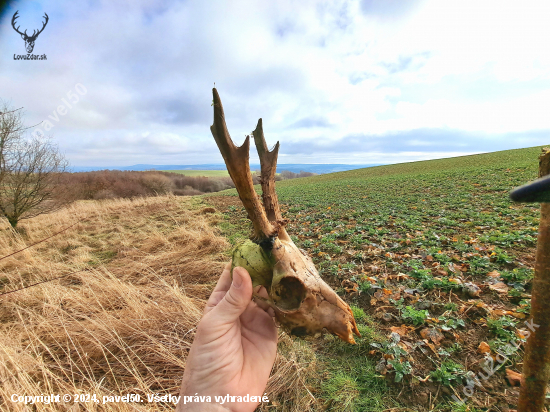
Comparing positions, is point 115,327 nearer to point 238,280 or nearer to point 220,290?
point 220,290

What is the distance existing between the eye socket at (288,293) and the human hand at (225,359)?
0.70ft

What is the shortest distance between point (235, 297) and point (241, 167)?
100cm

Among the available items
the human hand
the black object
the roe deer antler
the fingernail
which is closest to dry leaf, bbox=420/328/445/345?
the roe deer antler

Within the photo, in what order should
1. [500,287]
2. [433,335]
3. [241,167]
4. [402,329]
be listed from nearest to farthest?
[241,167]
[433,335]
[402,329]
[500,287]

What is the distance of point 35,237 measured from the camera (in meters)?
→ 9.07

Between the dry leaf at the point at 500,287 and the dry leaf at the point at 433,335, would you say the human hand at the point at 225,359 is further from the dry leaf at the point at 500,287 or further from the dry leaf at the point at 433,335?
the dry leaf at the point at 500,287

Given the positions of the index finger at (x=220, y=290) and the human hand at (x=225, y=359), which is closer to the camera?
the human hand at (x=225, y=359)

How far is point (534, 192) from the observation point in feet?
2.46

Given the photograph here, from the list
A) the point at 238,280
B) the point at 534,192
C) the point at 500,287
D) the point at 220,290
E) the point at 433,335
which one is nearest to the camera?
the point at 534,192

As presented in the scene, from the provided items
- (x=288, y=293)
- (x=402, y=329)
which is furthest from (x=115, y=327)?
(x=402, y=329)

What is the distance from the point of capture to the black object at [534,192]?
2.35 feet

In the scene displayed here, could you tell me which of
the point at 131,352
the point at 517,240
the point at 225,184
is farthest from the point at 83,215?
the point at 225,184

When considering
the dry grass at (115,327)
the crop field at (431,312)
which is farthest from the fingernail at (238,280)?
the crop field at (431,312)

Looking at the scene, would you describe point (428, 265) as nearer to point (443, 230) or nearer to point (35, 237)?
point (443, 230)
